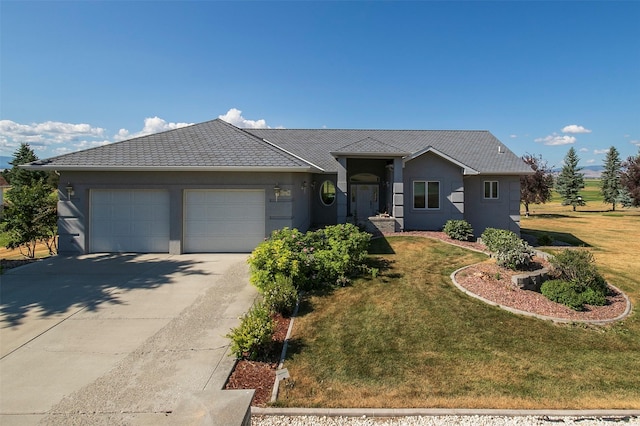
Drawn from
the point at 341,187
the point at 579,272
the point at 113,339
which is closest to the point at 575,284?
the point at 579,272

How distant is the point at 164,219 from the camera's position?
12.5 m

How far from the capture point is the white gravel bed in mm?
4324

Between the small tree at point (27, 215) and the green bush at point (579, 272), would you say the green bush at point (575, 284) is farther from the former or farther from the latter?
the small tree at point (27, 215)

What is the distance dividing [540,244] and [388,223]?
8.36 metres

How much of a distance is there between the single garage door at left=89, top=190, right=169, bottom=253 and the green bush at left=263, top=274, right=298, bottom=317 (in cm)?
679

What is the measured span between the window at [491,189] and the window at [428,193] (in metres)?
3.21

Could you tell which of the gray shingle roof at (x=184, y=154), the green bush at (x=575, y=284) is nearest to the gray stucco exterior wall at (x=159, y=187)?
the gray shingle roof at (x=184, y=154)

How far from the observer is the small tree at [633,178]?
37125 mm

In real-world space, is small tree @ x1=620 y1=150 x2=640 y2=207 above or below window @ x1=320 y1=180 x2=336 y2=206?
above

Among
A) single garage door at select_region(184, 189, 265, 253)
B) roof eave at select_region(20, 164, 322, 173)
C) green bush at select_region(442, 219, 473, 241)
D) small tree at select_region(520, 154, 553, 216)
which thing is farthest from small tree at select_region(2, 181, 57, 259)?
small tree at select_region(520, 154, 553, 216)

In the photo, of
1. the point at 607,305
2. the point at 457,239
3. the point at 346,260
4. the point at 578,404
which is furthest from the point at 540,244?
the point at 578,404

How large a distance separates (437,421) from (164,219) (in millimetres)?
11167

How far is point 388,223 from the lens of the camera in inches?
634

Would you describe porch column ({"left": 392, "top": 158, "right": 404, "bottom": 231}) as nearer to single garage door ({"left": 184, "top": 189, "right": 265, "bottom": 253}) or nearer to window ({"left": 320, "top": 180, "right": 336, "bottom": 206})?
window ({"left": 320, "top": 180, "right": 336, "bottom": 206})
